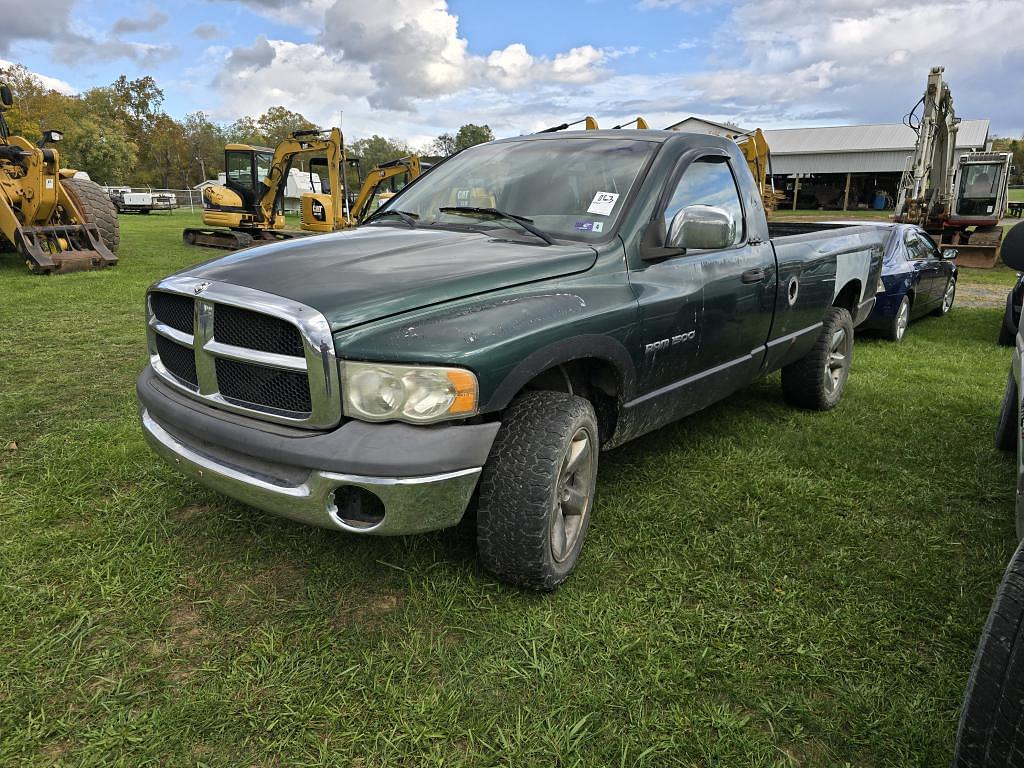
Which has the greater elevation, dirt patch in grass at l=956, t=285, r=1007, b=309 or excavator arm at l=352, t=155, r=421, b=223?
excavator arm at l=352, t=155, r=421, b=223

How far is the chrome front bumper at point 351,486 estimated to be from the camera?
2234 mm

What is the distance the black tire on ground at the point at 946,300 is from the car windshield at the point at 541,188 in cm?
788

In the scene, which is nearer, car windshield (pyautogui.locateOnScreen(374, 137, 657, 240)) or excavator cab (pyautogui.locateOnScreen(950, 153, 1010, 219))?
car windshield (pyautogui.locateOnScreen(374, 137, 657, 240))

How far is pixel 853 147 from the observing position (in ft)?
155

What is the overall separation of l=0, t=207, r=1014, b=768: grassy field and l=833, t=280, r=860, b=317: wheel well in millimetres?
1437

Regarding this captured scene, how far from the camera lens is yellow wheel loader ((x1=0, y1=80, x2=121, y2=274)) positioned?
1088 centimetres

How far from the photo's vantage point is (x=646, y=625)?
2.57 meters

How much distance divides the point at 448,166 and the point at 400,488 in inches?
96.0

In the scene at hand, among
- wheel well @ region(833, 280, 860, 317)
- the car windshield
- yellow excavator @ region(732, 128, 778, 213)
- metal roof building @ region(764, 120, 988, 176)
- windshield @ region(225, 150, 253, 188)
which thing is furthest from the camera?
metal roof building @ region(764, 120, 988, 176)

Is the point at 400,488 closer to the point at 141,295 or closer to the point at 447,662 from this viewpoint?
the point at 447,662

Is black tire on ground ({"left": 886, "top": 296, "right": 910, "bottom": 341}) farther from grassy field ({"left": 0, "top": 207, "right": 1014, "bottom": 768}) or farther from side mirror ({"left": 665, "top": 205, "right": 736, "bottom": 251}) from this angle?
side mirror ({"left": 665, "top": 205, "right": 736, "bottom": 251})

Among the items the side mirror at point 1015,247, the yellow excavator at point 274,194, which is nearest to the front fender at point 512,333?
the side mirror at point 1015,247

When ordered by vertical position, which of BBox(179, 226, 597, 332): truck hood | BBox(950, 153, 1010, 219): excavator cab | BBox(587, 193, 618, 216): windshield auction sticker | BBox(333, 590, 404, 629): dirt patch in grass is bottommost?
BBox(333, 590, 404, 629): dirt patch in grass

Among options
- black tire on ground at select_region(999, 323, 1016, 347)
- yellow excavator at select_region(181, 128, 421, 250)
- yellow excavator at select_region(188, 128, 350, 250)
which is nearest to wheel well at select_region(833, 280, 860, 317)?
black tire on ground at select_region(999, 323, 1016, 347)
